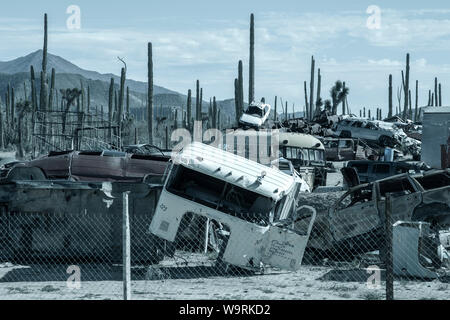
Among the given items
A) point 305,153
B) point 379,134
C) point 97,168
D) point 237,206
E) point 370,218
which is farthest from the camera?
point 379,134

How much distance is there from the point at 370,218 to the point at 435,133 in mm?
18637

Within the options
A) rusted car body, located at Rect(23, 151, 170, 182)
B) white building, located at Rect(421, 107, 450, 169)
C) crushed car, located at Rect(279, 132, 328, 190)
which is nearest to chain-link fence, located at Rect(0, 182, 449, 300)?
rusted car body, located at Rect(23, 151, 170, 182)

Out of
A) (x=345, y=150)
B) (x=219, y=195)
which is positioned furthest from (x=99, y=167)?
(x=345, y=150)

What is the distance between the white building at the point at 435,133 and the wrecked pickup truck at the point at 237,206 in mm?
19610

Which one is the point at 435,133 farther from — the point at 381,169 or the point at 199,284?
the point at 199,284

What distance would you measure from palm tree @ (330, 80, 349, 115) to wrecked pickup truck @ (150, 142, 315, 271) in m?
62.7

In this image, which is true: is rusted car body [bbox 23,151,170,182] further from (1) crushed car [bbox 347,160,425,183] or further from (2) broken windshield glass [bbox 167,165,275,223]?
(1) crushed car [bbox 347,160,425,183]

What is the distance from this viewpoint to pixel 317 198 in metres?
16.3

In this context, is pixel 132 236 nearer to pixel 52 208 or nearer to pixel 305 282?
pixel 52 208

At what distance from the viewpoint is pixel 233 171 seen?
12.0m

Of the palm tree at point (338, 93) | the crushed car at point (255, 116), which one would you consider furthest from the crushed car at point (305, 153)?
the palm tree at point (338, 93)

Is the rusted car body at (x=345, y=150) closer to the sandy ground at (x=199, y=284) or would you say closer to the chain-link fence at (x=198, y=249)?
the chain-link fence at (x=198, y=249)
